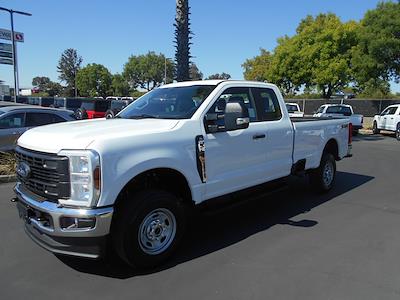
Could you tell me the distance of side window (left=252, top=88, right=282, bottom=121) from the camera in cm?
626

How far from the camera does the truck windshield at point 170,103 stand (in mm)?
5344

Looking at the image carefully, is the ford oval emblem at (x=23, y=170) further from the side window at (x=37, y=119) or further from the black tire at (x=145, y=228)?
the side window at (x=37, y=119)

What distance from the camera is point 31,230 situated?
4.49 meters

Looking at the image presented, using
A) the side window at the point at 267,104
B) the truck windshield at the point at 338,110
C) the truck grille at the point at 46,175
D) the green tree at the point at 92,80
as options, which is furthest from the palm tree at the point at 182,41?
the green tree at the point at 92,80

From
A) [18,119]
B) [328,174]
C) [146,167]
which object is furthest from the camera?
[18,119]

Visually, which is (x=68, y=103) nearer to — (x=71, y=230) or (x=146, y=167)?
(x=146, y=167)

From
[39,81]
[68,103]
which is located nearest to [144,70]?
[39,81]

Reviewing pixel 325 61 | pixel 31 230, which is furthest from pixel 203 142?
pixel 325 61

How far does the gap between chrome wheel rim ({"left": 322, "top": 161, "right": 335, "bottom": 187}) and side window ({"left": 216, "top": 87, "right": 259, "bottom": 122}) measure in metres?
2.65

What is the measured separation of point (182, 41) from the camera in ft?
48.0

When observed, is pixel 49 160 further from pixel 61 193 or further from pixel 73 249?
pixel 73 249

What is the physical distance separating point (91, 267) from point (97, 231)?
87 centimetres

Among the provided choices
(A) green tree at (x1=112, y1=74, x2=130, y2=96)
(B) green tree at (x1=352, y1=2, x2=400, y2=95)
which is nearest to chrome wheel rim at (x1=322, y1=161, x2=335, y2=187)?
(B) green tree at (x1=352, y1=2, x2=400, y2=95)

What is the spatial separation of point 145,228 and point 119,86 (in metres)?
97.2
